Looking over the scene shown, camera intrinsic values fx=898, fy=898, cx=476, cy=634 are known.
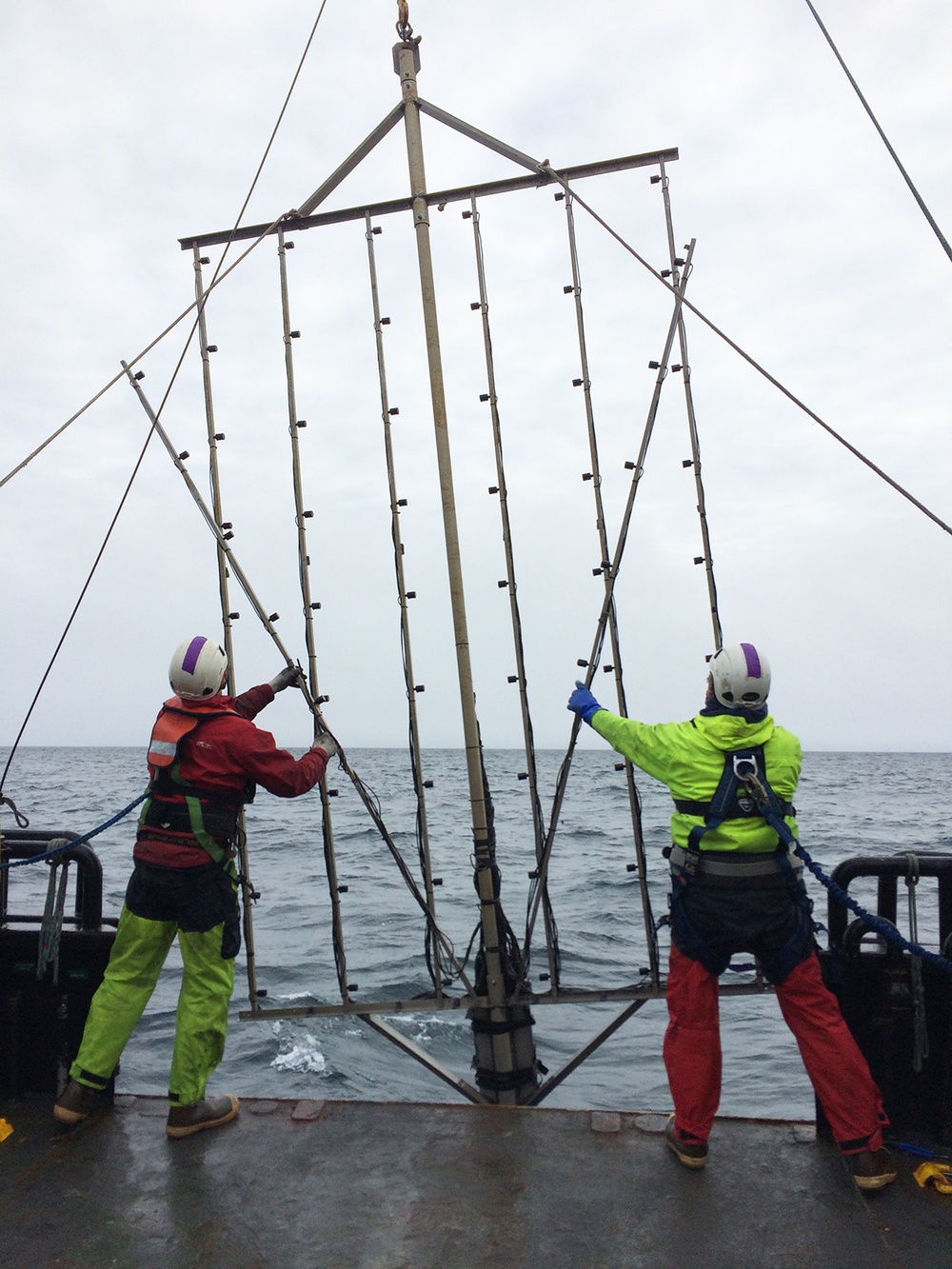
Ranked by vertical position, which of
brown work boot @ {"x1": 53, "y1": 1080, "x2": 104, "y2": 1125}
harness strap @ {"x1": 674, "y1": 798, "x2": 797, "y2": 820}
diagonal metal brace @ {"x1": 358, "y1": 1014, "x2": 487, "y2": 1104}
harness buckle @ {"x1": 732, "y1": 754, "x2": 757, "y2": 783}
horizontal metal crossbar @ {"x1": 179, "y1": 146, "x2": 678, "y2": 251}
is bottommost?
diagonal metal brace @ {"x1": 358, "y1": 1014, "x2": 487, "y2": 1104}

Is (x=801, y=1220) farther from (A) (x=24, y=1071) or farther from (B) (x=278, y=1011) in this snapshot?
(A) (x=24, y=1071)

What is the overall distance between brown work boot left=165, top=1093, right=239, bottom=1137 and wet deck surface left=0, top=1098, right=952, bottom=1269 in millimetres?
41

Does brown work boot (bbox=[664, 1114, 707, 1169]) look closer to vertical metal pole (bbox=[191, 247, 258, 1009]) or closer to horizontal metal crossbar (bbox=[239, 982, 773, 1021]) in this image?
horizontal metal crossbar (bbox=[239, 982, 773, 1021])

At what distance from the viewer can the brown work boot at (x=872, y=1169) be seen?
317 cm

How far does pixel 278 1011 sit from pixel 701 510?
3.10 metres

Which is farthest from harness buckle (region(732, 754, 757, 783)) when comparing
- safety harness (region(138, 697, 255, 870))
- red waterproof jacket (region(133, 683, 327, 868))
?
safety harness (region(138, 697, 255, 870))

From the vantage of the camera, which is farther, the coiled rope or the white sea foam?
the white sea foam

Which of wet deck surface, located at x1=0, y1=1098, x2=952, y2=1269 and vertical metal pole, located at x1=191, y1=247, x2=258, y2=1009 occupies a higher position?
vertical metal pole, located at x1=191, y1=247, x2=258, y2=1009

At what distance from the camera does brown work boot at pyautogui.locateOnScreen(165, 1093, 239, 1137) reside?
3732mm

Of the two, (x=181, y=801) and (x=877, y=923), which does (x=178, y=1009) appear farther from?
(x=877, y=923)

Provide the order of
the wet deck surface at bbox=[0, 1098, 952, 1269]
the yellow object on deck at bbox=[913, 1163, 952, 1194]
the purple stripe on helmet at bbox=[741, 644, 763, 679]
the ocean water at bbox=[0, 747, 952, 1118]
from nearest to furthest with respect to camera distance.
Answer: the wet deck surface at bbox=[0, 1098, 952, 1269], the yellow object on deck at bbox=[913, 1163, 952, 1194], the purple stripe on helmet at bbox=[741, 644, 763, 679], the ocean water at bbox=[0, 747, 952, 1118]

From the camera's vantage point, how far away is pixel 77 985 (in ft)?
13.6

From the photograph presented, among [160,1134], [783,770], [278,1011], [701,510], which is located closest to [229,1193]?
[160,1134]

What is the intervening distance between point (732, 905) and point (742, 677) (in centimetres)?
86
